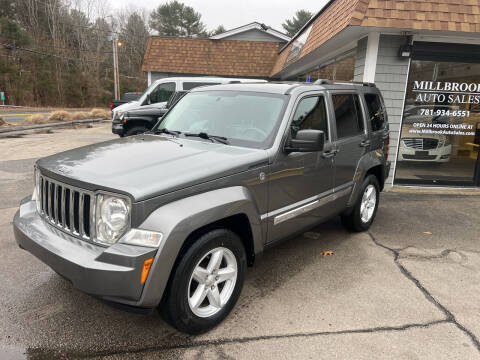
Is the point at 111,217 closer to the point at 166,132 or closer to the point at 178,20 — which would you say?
the point at 166,132

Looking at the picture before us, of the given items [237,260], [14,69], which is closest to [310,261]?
[237,260]

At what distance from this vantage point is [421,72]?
7258 mm

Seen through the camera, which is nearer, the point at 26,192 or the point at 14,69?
the point at 26,192

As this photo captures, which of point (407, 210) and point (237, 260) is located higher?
point (237, 260)

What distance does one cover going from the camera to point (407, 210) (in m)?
6.16

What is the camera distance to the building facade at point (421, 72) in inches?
246

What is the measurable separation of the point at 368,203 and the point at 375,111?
1.29 m

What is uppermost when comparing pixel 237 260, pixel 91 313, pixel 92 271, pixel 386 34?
pixel 386 34

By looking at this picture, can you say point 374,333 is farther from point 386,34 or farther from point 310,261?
point 386,34

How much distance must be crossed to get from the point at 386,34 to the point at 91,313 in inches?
269

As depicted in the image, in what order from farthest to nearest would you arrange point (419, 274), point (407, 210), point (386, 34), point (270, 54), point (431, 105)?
point (270, 54) → point (431, 105) → point (386, 34) → point (407, 210) → point (419, 274)

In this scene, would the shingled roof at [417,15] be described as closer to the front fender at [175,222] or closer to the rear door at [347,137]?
the rear door at [347,137]

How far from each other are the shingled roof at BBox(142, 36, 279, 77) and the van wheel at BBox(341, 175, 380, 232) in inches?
579

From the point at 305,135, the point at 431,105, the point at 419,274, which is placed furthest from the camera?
the point at 431,105
